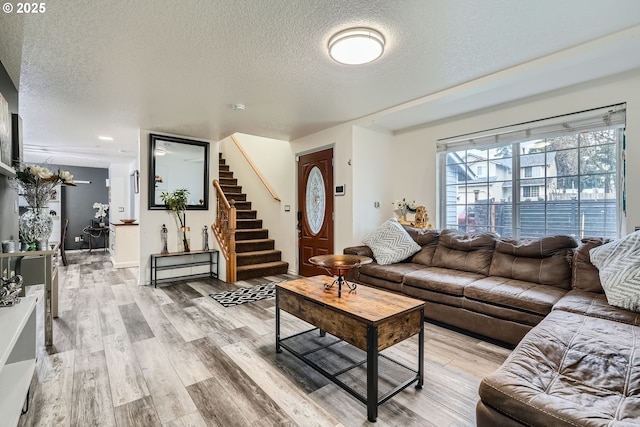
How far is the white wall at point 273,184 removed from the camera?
213 inches

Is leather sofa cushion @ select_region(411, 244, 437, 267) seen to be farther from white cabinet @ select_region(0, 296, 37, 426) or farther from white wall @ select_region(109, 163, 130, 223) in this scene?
white wall @ select_region(109, 163, 130, 223)

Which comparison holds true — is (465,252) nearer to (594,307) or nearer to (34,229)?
(594,307)

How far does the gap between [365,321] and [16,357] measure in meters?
2.14

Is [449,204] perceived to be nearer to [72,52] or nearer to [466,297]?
[466,297]

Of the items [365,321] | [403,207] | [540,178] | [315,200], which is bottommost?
[365,321]

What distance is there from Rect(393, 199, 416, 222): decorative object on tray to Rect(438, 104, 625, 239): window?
41cm

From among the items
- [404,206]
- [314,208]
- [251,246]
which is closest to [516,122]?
[404,206]

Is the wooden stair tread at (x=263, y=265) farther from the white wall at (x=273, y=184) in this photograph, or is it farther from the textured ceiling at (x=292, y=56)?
the textured ceiling at (x=292, y=56)

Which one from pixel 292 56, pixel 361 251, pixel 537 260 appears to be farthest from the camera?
pixel 361 251

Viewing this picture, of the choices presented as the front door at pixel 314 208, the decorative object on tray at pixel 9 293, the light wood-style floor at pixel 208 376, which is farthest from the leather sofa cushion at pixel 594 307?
the decorative object on tray at pixel 9 293

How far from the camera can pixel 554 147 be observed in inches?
132

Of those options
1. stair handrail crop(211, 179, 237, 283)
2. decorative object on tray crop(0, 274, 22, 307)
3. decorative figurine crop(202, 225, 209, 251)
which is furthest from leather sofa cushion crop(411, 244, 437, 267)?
decorative object on tray crop(0, 274, 22, 307)

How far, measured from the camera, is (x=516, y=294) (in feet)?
8.30

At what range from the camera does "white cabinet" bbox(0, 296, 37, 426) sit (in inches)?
52.9
